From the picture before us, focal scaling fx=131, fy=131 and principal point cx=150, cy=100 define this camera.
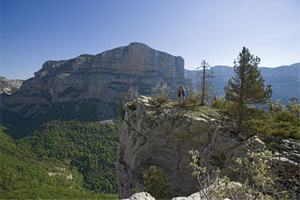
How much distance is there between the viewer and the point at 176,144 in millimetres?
13141

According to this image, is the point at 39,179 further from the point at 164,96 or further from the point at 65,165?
the point at 164,96

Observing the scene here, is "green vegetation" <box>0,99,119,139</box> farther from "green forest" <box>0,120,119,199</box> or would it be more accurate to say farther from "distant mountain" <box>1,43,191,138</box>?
"green forest" <box>0,120,119,199</box>

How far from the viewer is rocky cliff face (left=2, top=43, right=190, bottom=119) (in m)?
105

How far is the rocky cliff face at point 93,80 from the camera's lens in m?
105

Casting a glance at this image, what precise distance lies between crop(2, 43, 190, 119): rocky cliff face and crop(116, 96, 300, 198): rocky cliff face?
8753 centimetres

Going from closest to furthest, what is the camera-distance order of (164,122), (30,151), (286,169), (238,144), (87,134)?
1. (286,169)
2. (238,144)
3. (164,122)
4. (30,151)
5. (87,134)

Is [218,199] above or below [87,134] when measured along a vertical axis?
above

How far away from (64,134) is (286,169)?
273ft

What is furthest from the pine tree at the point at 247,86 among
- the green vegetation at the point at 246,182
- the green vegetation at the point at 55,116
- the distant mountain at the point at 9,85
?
the distant mountain at the point at 9,85

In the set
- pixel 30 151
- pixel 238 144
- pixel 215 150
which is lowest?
pixel 30 151

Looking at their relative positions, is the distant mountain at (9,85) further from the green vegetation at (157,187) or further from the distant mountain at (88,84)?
the green vegetation at (157,187)

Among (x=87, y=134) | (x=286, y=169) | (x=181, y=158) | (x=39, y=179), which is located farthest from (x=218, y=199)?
(x=87, y=134)

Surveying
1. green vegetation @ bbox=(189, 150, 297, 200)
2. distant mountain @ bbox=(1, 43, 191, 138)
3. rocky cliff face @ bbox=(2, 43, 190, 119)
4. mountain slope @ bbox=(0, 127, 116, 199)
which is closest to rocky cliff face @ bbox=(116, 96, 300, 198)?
green vegetation @ bbox=(189, 150, 297, 200)

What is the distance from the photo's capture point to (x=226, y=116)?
40.0 feet
